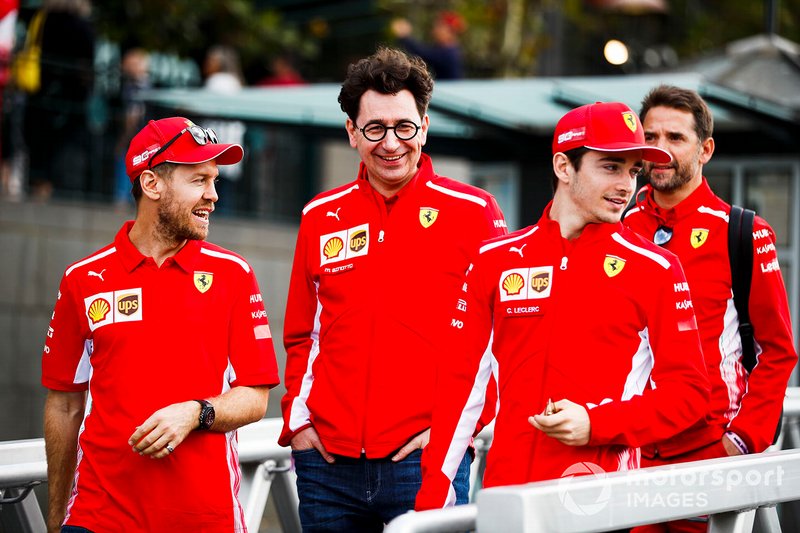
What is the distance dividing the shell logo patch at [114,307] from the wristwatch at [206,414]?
39 centimetres

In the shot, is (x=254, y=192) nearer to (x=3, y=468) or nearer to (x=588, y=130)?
(x=3, y=468)

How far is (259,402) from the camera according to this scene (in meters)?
4.40

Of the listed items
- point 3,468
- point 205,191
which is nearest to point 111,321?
point 205,191

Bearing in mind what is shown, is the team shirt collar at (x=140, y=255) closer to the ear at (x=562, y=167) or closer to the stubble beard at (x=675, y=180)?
the ear at (x=562, y=167)

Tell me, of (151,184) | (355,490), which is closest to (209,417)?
(355,490)

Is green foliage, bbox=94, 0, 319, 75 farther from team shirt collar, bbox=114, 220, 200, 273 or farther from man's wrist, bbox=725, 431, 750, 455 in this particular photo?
man's wrist, bbox=725, 431, 750, 455

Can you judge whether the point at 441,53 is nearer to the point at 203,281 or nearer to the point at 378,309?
the point at 378,309

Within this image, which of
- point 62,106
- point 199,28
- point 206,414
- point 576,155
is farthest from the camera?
point 199,28

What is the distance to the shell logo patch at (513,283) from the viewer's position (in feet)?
13.3

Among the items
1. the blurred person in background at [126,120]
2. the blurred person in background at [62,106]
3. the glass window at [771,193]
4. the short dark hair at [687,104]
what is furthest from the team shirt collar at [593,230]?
the blurred person in background at [126,120]

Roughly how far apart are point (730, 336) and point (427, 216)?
4.40 ft

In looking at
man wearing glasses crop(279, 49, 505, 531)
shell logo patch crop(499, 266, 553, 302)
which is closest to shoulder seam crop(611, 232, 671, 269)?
shell logo patch crop(499, 266, 553, 302)

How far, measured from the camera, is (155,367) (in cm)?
433

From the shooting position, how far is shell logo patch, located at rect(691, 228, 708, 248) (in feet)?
16.9
